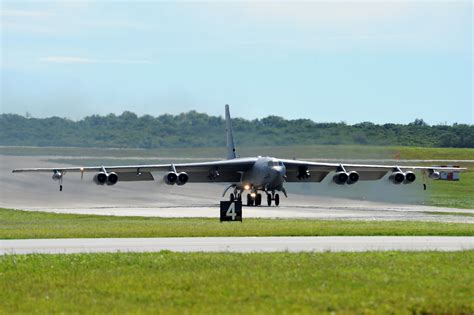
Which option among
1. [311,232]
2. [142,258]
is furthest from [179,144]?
[142,258]

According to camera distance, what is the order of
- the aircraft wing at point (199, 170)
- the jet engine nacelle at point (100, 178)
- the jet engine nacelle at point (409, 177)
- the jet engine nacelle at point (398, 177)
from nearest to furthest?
1. the jet engine nacelle at point (100, 178)
2. the jet engine nacelle at point (409, 177)
3. the jet engine nacelle at point (398, 177)
4. the aircraft wing at point (199, 170)

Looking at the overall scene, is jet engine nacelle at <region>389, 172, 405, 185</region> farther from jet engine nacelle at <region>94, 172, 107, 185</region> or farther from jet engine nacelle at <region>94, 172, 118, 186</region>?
jet engine nacelle at <region>94, 172, 107, 185</region>

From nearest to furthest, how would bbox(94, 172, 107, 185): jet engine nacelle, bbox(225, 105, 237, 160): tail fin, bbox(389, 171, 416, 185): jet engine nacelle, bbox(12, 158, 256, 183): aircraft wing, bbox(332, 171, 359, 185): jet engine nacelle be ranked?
1. bbox(94, 172, 107, 185): jet engine nacelle
2. bbox(389, 171, 416, 185): jet engine nacelle
3. bbox(332, 171, 359, 185): jet engine nacelle
4. bbox(12, 158, 256, 183): aircraft wing
5. bbox(225, 105, 237, 160): tail fin

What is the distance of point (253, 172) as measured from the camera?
202 ft

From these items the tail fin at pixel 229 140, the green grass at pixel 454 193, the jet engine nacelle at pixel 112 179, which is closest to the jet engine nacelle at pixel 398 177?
the green grass at pixel 454 193

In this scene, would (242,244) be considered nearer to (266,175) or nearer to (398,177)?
(266,175)

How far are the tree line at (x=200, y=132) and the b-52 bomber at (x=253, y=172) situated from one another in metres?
5.61

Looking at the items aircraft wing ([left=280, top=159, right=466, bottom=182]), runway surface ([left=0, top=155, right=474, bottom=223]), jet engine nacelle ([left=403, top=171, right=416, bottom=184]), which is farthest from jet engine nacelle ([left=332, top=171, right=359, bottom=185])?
jet engine nacelle ([left=403, top=171, right=416, bottom=184])

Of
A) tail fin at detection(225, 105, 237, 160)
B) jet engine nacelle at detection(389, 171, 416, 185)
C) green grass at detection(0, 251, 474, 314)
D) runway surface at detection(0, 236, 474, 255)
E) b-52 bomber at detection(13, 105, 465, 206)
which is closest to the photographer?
green grass at detection(0, 251, 474, 314)

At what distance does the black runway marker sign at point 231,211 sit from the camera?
35844 mm

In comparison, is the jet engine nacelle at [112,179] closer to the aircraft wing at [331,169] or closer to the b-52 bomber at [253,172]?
the b-52 bomber at [253,172]

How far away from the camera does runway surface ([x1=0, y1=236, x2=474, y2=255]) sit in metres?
25.9

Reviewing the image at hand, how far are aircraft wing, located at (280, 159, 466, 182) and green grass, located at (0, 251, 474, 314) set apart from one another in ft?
126

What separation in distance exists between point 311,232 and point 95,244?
7.41 m
